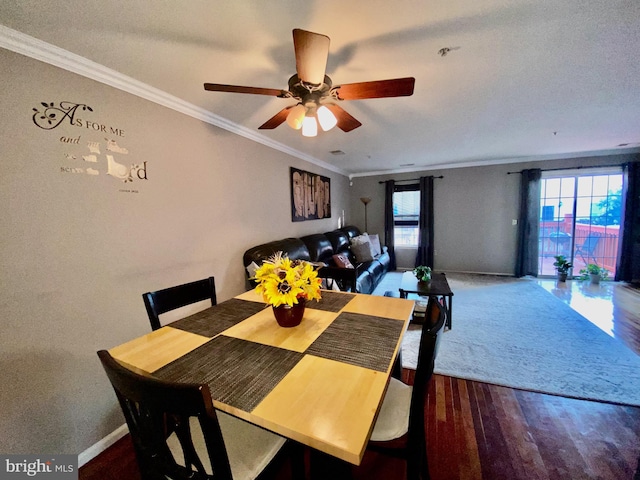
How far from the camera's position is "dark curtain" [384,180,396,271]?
580 centimetres

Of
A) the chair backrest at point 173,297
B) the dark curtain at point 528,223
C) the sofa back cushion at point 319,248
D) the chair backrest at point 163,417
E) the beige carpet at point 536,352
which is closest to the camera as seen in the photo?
the chair backrest at point 163,417

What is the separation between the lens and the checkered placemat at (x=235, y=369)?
0.80 metres

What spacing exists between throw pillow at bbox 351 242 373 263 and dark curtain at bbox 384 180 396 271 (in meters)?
1.24

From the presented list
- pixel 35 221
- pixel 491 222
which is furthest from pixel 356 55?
pixel 491 222

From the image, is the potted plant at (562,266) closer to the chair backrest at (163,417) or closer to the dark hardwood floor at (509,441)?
the dark hardwood floor at (509,441)

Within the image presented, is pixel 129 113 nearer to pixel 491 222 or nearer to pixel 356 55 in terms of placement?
pixel 356 55

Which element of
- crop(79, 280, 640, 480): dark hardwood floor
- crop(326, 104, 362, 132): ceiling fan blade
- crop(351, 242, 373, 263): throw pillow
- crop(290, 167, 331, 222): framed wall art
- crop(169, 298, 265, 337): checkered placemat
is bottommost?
crop(79, 280, 640, 480): dark hardwood floor

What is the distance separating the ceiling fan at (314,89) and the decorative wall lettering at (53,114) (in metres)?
0.85

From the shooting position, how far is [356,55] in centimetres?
154

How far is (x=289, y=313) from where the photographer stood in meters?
1.22

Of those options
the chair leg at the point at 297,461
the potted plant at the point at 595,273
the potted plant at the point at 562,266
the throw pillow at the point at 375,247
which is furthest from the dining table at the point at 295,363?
the potted plant at the point at 595,273

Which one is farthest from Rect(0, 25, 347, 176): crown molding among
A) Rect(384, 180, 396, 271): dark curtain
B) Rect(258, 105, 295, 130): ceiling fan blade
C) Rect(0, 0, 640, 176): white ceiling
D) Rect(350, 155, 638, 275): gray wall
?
Rect(350, 155, 638, 275): gray wall

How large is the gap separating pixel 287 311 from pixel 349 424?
61cm

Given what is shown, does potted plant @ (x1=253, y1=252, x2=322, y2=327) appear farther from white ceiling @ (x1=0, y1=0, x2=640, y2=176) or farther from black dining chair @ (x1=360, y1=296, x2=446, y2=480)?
white ceiling @ (x1=0, y1=0, x2=640, y2=176)
